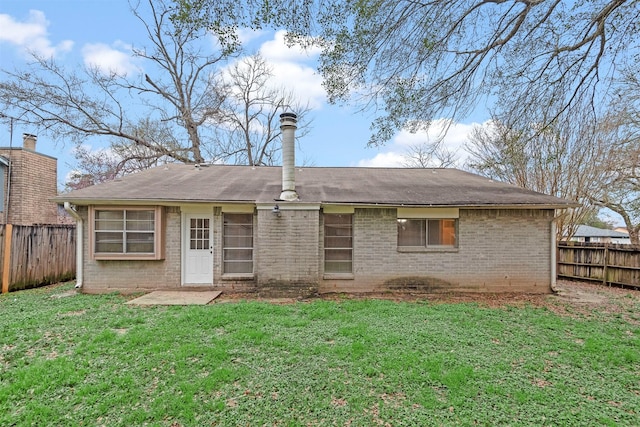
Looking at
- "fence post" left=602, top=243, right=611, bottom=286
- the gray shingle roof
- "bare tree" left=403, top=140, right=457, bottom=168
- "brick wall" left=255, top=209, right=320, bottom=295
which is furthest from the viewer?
"bare tree" left=403, top=140, right=457, bottom=168

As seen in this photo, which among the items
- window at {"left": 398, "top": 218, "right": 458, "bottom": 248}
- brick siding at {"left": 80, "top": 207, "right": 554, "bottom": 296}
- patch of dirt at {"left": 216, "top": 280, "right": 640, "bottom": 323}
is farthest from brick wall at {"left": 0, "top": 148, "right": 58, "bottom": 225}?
window at {"left": 398, "top": 218, "right": 458, "bottom": 248}

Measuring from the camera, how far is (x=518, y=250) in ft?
28.1

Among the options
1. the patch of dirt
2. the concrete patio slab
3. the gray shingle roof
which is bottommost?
the patch of dirt

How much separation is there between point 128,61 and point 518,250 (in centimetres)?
2008

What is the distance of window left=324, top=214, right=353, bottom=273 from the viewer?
8539 millimetres

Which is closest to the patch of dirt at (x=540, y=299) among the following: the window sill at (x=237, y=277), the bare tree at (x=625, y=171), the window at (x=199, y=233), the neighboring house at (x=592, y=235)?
the window sill at (x=237, y=277)

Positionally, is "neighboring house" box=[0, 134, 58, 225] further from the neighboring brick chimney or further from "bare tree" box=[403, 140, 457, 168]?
"bare tree" box=[403, 140, 457, 168]

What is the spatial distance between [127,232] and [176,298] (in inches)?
89.7

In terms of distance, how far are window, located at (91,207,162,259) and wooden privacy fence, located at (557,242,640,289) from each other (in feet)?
43.6

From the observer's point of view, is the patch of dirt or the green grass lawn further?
the patch of dirt

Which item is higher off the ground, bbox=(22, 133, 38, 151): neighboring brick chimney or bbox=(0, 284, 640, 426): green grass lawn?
bbox=(22, 133, 38, 151): neighboring brick chimney

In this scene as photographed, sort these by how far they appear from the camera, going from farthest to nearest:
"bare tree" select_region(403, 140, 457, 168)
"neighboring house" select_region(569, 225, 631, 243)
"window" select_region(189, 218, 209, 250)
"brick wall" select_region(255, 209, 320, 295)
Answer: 1. "neighboring house" select_region(569, 225, 631, 243)
2. "bare tree" select_region(403, 140, 457, 168)
3. "window" select_region(189, 218, 209, 250)
4. "brick wall" select_region(255, 209, 320, 295)

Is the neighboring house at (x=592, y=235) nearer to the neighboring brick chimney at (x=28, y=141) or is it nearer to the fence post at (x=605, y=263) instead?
the fence post at (x=605, y=263)

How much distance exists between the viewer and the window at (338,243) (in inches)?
336
